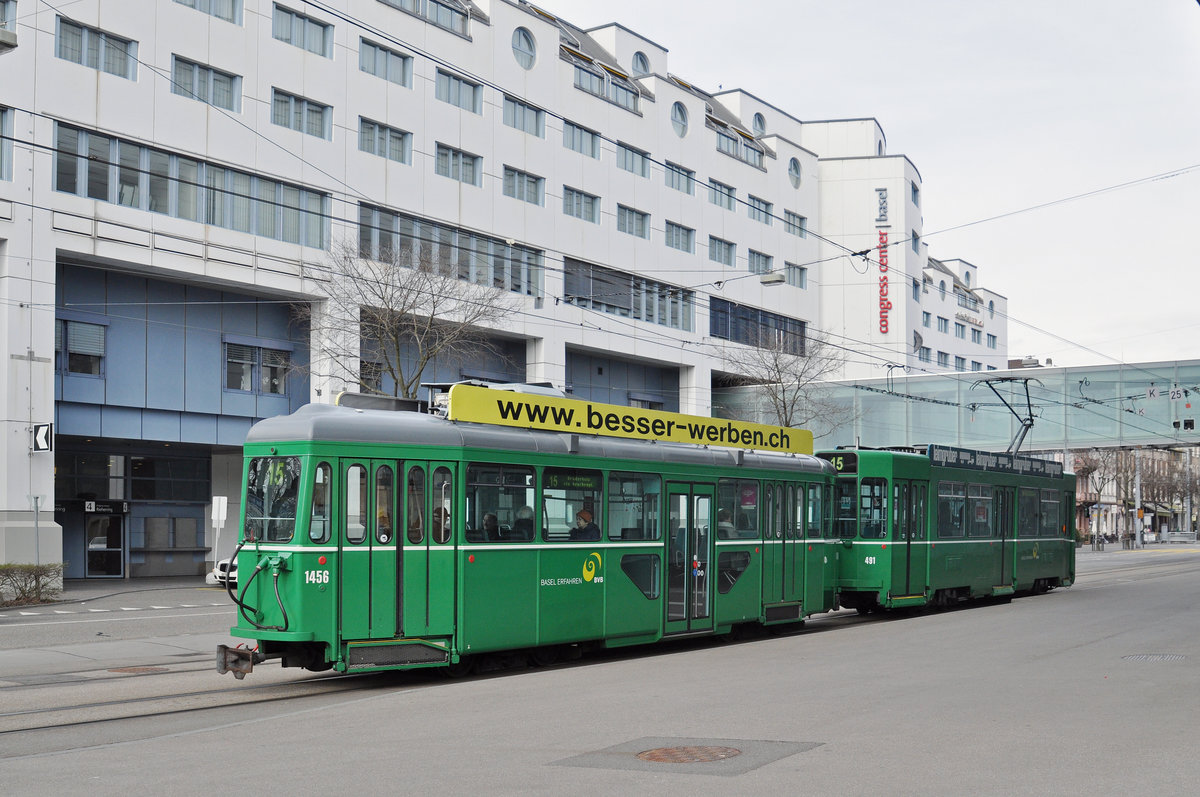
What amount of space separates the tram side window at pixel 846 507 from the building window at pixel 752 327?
1041 inches

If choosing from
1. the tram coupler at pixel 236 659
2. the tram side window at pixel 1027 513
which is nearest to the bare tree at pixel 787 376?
the tram side window at pixel 1027 513

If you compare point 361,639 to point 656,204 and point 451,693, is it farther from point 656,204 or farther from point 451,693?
point 656,204

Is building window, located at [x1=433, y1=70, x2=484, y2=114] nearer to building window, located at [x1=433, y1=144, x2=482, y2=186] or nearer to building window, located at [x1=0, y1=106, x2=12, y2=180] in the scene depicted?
building window, located at [x1=433, y1=144, x2=482, y2=186]

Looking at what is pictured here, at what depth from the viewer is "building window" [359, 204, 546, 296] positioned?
116 ft

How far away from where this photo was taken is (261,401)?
3491 cm

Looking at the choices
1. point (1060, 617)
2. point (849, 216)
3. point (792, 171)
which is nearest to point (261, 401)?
point (1060, 617)

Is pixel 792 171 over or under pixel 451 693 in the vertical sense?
over

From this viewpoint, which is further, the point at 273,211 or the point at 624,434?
the point at 273,211

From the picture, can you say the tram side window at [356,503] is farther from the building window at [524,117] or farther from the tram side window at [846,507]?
the building window at [524,117]

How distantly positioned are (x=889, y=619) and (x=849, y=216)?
148 ft

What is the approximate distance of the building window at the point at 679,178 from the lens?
4875cm

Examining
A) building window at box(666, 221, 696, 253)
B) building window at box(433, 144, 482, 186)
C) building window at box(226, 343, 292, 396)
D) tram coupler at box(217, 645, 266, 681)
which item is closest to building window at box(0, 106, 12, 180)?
building window at box(226, 343, 292, 396)

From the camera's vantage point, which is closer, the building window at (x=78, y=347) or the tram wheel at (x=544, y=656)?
the tram wheel at (x=544, y=656)

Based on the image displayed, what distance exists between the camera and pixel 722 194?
51469 mm
